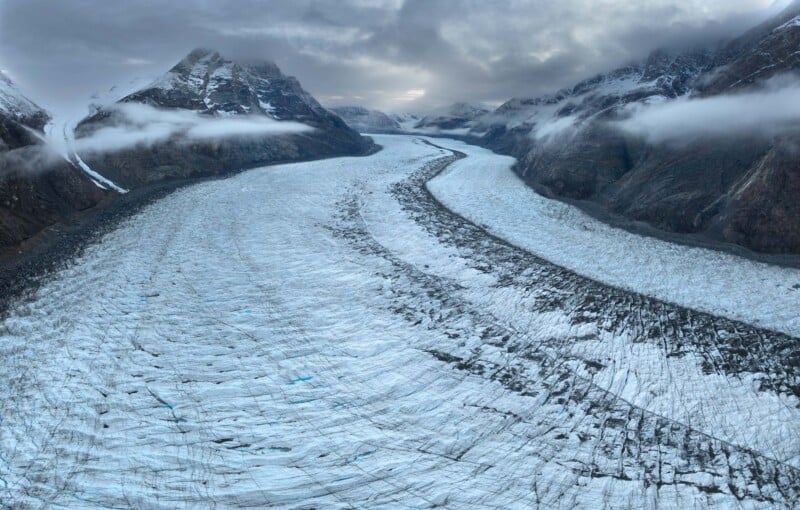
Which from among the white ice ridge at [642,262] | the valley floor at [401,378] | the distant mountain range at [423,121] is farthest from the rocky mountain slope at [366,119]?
the valley floor at [401,378]

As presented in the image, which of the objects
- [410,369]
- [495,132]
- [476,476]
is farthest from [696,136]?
[495,132]

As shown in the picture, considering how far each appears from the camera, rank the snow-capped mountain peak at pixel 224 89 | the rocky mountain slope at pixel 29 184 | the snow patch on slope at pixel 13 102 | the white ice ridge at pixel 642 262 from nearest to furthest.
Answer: the white ice ridge at pixel 642 262, the rocky mountain slope at pixel 29 184, the snow patch on slope at pixel 13 102, the snow-capped mountain peak at pixel 224 89

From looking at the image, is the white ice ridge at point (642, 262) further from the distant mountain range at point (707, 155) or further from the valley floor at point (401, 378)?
the distant mountain range at point (707, 155)

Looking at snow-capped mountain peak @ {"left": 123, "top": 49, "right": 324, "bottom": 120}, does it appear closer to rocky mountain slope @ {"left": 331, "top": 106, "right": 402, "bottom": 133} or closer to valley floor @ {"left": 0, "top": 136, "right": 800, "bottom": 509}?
valley floor @ {"left": 0, "top": 136, "right": 800, "bottom": 509}

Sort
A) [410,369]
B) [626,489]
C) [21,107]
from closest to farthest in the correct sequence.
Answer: [626,489], [410,369], [21,107]

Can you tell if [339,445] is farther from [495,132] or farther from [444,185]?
[495,132]

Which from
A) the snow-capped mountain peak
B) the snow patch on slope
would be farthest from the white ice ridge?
the snow-capped mountain peak

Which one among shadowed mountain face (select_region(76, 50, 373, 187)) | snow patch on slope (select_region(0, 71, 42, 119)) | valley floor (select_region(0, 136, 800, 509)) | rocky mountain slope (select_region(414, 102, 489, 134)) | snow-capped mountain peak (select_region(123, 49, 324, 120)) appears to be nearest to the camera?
valley floor (select_region(0, 136, 800, 509))
